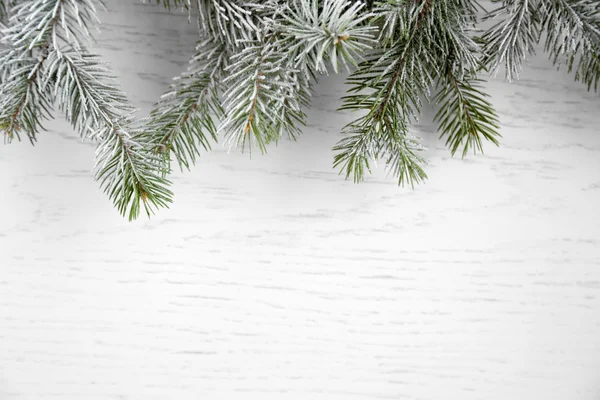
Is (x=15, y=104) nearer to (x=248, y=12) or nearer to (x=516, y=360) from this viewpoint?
(x=248, y=12)

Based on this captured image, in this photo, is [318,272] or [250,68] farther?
[318,272]

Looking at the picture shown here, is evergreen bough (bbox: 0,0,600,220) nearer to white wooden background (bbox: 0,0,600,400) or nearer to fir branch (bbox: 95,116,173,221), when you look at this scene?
fir branch (bbox: 95,116,173,221)

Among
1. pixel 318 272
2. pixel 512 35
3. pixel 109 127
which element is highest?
pixel 512 35

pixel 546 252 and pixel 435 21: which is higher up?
pixel 435 21

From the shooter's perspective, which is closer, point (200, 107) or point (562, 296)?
point (200, 107)

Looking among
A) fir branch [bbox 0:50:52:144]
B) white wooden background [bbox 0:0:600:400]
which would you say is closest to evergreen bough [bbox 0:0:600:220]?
fir branch [bbox 0:50:52:144]

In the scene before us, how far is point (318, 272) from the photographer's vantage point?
1.61 ft

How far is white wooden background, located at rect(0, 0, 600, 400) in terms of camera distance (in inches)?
18.9

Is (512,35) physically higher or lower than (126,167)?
higher

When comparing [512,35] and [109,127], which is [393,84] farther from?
[109,127]

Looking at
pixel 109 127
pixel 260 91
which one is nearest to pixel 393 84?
pixel 260 91

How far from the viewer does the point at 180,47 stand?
1.50ft

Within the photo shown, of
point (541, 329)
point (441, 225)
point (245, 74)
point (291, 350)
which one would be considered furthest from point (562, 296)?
point (245, 74)

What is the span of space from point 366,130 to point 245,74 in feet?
0.32
